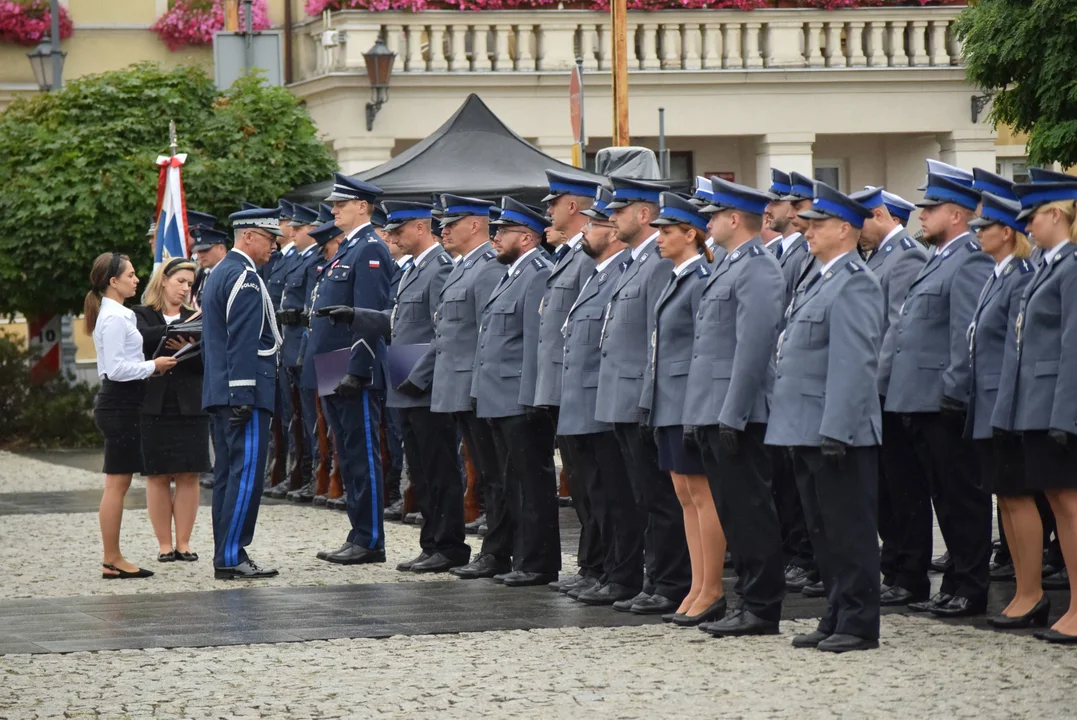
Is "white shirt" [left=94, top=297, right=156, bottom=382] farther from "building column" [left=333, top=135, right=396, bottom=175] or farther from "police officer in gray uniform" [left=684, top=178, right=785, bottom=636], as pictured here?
"building column" [left=333, top=135, right=396, bottom=175]

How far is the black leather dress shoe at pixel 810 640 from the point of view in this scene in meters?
9.02

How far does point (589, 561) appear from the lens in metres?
11.1

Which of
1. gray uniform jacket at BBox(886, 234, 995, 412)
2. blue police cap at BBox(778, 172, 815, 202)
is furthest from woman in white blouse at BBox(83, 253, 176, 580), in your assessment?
gray uniform jacket at BBox(886, 234, 995, 412)

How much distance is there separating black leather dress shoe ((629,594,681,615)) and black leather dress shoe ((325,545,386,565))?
271 cm

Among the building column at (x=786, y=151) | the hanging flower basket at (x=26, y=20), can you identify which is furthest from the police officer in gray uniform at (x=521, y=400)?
the hanging flower basket at (x=26, y=20)

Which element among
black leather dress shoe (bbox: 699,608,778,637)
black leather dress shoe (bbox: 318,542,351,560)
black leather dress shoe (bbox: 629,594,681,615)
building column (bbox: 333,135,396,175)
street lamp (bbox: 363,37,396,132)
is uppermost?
street lamp (bbox: 363,37,396,132)

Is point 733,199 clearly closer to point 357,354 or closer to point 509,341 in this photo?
point 509,341

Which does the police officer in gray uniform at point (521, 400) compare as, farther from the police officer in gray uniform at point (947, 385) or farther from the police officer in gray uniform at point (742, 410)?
the police officer in gray uniform at point (947, 385)

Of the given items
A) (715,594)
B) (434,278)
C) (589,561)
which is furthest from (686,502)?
(434,278)

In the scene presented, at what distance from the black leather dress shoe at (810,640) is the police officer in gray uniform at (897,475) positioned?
1.44 metres

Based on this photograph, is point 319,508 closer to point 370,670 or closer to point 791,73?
point 370,670

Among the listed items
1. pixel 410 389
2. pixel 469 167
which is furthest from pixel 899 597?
pixel 469 167

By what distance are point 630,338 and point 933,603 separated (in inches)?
79.2

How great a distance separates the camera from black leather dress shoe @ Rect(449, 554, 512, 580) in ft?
38.8
